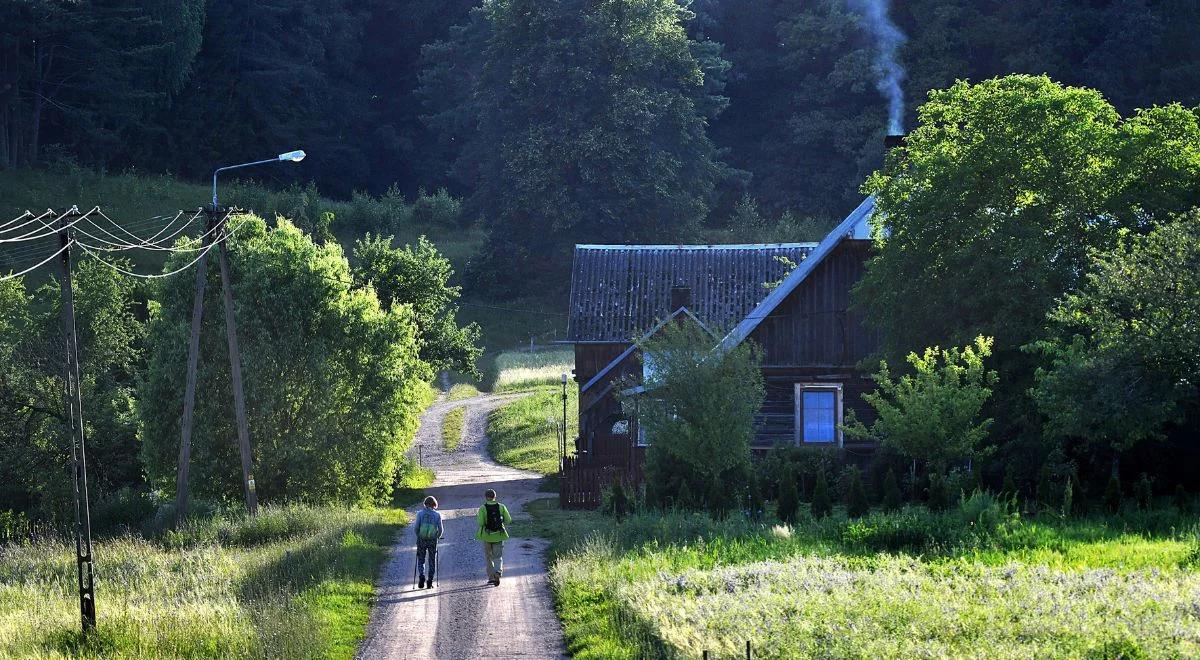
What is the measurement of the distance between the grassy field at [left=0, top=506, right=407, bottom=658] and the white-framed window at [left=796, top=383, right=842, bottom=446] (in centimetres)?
1185

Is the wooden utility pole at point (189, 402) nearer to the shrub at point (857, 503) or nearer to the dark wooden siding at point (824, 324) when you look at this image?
the dark wooden siding at point (824, 324)

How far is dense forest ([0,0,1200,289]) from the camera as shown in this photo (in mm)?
73250

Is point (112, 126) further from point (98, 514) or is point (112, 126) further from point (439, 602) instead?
point (439, 602)

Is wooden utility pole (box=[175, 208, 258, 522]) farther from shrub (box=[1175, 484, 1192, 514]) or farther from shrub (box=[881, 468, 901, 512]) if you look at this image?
shrub (box=[1175, 484, 1192, 514])

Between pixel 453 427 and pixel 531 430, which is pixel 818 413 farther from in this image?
pixel 453 427

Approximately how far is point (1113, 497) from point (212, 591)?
53.1 ft

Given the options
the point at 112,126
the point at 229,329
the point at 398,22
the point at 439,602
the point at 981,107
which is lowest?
the point at 439,602

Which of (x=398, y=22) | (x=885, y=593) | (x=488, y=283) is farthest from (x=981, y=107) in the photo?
(x=398, y=22)

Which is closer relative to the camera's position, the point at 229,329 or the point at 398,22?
the point at 229,329

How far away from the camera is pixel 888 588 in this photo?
18531mm

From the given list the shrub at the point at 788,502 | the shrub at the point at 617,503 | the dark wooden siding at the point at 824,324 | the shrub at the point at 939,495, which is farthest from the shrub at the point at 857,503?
the dark wooden siding at the point at 824,324

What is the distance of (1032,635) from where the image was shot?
615 inches

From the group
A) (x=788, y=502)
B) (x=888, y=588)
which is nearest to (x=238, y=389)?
(x=788, y=502)

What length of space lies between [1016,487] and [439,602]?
13.1 m
